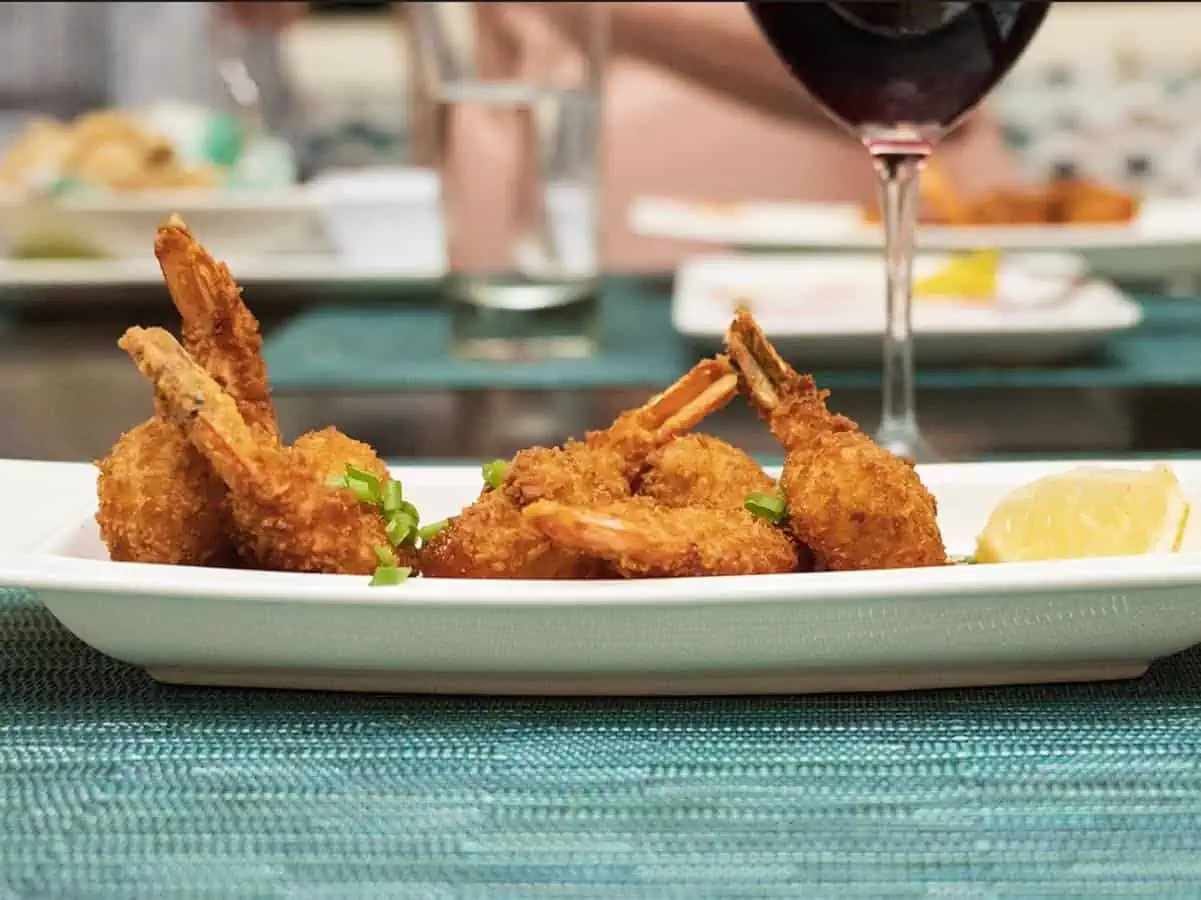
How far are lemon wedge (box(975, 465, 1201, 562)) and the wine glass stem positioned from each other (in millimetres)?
288

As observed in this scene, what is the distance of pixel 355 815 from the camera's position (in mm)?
660

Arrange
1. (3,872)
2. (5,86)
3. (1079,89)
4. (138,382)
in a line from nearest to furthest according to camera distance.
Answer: (3,872) < (138,382) < (1079,89) < (5,86)

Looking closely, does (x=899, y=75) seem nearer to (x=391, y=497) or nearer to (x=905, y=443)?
(x=905, y=443)

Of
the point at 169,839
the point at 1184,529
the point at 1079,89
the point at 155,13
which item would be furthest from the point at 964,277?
the point at 155,13

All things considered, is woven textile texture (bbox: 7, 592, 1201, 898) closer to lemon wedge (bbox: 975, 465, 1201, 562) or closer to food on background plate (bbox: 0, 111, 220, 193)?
lemon wedge (bbox: 975, 465, 1201, 562)

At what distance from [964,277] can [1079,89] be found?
2884mm

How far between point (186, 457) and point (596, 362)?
0.86 meters

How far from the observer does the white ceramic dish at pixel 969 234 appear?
193 cm

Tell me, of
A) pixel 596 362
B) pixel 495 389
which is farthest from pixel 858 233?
pixel 495 389

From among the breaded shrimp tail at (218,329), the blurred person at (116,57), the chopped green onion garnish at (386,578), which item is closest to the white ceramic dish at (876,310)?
the breaded shrimp tail at (218,329)

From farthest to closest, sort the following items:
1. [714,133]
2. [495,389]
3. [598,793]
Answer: [714,133] → [495,389] → [598,793]

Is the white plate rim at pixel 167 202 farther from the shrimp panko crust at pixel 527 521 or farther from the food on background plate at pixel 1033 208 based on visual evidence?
the shrimp panko crust at pixel 527 521

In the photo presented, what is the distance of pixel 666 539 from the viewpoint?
2.51 feet

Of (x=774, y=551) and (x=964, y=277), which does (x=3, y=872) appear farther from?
(x=964, y=277)
